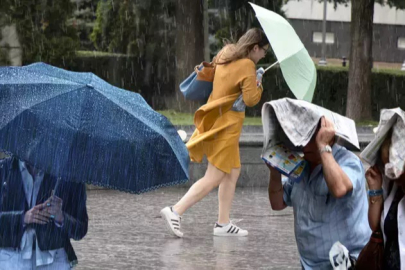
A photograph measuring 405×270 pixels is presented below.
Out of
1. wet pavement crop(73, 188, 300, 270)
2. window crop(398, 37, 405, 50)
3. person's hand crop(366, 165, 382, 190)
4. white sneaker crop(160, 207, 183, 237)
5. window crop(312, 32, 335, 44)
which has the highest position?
person's hand crop(366, 165, 382, 190)

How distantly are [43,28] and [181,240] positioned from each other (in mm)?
18652

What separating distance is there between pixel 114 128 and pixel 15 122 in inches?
18.1

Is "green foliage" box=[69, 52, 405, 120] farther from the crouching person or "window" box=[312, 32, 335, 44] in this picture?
"window" box=[312, 32, 335, 44]

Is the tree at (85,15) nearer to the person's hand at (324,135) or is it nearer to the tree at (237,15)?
the tree at (237,15)

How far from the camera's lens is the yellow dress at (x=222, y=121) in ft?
29.9

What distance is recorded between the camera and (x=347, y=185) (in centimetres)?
483

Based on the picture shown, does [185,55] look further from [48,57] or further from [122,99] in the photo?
[122,99]

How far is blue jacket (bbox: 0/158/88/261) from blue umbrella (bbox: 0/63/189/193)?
28cm

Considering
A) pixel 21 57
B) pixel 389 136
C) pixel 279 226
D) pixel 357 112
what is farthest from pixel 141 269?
pixel 21 57

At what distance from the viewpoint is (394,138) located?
4270 millimetres

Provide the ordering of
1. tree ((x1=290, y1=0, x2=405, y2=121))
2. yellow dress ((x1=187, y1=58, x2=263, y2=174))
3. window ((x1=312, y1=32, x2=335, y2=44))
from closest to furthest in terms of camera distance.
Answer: yellow dress ((x1=187, y1=58, x2=263, y2=174)) → tree ((x1=290, y1=0, x2=405, y2=121)) → window ((x1=312, y1=32, x2=335, y2=44))

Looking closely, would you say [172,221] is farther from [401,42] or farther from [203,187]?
[401,42]

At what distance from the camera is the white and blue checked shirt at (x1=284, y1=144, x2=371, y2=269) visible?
16.4 ft

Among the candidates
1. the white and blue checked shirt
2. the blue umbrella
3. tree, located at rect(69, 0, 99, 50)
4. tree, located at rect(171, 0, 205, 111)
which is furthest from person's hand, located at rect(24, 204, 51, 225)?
tree, located at rect(69, 0, 99, 50)
